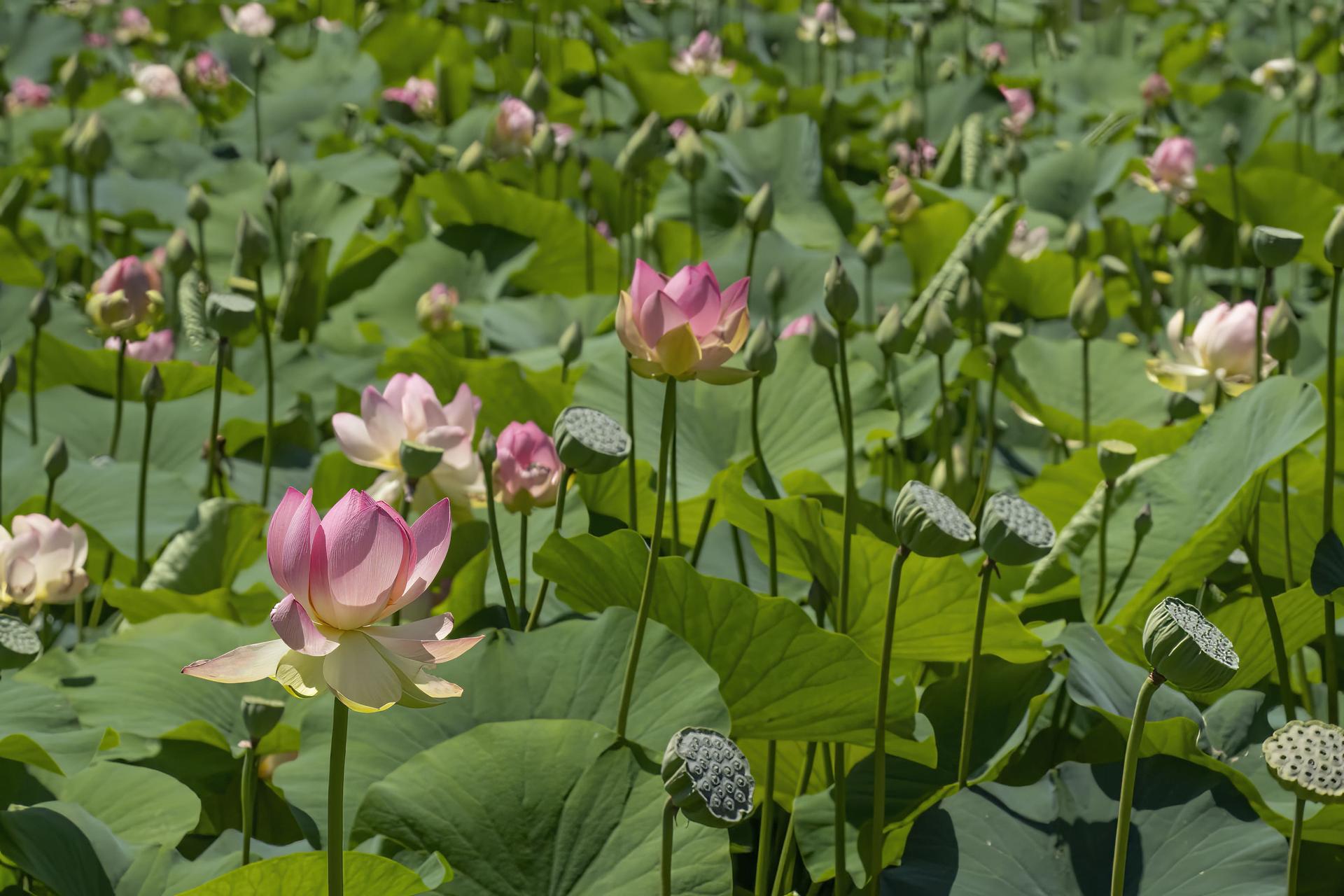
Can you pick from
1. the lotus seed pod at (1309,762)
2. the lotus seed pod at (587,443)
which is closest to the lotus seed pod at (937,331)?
the lotus seed pod at (587,443)

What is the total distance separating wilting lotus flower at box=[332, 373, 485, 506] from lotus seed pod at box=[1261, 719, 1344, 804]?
645 mm

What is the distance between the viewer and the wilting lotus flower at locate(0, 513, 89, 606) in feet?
3.52

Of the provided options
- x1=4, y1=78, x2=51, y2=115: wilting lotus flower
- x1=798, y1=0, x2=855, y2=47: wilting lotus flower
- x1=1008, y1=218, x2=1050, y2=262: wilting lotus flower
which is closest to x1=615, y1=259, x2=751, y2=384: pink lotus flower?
x1=1008, y1=218, x2=1050, y2=262: wilting lotus flower

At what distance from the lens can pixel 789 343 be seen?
146 centimetres

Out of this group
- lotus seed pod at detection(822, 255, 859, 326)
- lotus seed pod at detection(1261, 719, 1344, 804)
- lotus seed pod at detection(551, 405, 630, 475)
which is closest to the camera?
lotus seed pod at detection(1261, 719, 1344, 804)

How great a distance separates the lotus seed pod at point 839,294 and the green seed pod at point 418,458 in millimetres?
327

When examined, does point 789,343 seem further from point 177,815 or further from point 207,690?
point 177,815

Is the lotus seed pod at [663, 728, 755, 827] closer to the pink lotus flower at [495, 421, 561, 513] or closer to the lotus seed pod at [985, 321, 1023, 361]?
the pink lotus flower at [495, 421, 561, 513]

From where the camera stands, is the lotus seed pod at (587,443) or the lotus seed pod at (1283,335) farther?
the lotus seed pod at (1283,335)

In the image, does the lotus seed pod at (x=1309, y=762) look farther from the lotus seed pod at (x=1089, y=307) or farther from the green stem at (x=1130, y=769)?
the lotus seed pod at (x=1089, y=307)

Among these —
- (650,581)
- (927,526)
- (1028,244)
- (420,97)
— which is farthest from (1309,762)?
(420,97)

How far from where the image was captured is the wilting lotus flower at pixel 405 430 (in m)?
1.07

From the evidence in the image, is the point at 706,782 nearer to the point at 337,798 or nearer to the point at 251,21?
the point at 337,798

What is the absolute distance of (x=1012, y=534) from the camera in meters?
0.78
